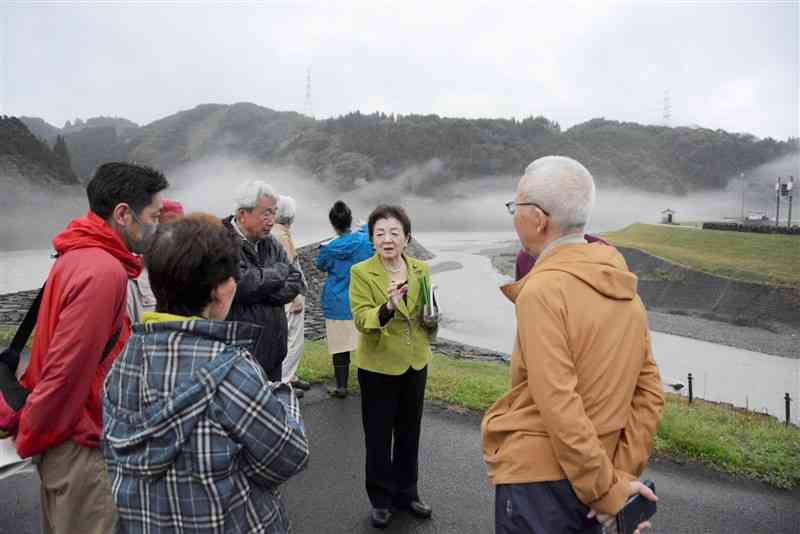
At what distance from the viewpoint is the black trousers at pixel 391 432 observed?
366 cm

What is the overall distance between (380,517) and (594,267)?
245cm

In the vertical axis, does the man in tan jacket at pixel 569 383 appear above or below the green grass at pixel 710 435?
above

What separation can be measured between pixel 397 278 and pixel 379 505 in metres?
1.49

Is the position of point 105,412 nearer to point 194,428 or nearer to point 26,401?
point 194,428

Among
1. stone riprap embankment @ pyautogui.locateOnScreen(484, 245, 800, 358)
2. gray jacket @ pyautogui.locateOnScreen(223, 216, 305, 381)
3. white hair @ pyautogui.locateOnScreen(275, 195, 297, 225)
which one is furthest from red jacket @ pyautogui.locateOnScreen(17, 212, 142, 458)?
stone riprap embankment @ pyautogui.locateOnScreen(484, 245, 800, 358)

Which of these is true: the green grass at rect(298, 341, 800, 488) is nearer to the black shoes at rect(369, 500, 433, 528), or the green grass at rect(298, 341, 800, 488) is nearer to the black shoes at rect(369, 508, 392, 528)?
the black shoes at rect(369, 500, 433, 528)

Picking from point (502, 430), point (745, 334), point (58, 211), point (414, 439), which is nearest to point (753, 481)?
point (414, 439)

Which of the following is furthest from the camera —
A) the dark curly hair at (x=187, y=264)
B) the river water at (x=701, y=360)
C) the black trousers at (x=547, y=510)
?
the river water at (x=701, y=360)

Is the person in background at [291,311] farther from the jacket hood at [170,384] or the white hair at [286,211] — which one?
the jacket hood at [170,384]

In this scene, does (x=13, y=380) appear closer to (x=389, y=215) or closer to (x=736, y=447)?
(x=389, y=215)

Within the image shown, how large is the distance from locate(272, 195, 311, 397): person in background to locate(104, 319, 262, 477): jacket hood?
4.13 metres

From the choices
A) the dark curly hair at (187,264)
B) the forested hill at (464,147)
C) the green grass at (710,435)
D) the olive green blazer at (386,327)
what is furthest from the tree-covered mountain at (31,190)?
the forested hill at (464,147)

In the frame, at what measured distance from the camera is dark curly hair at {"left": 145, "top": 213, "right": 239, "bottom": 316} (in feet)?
6.01

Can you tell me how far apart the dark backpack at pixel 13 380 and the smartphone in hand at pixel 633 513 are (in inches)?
82.9
